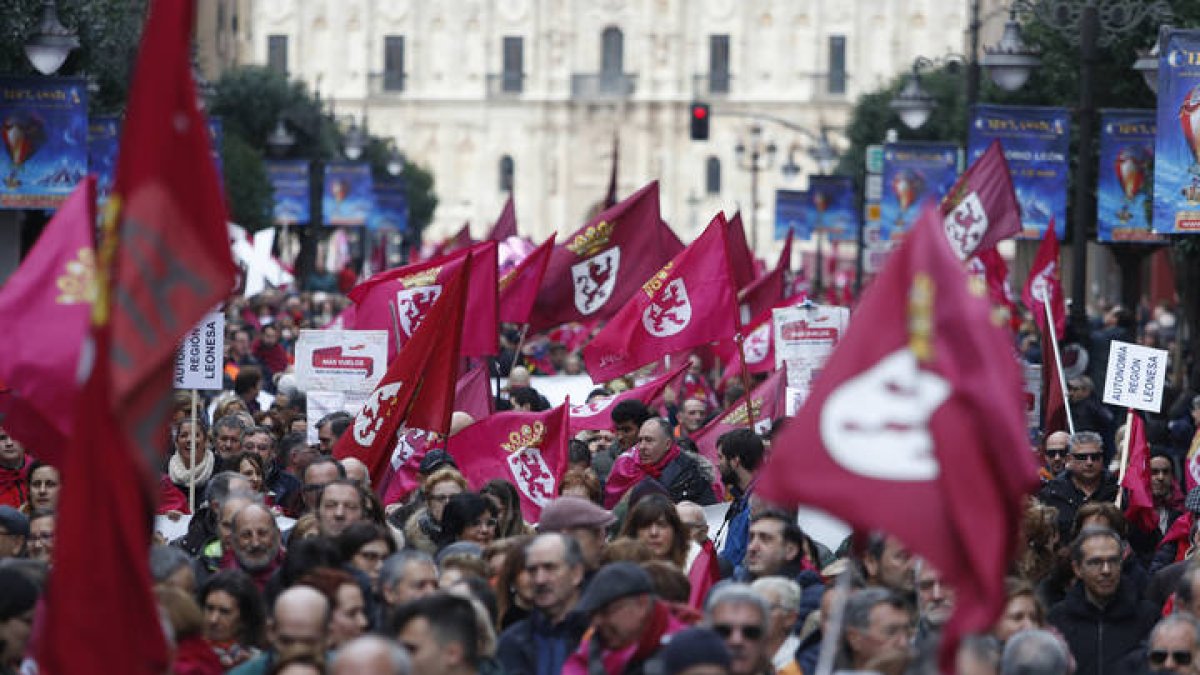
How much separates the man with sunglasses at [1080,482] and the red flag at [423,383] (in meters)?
2.74

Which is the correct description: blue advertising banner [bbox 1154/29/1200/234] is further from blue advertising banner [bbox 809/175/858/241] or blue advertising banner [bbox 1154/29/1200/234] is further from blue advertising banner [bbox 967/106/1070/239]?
blue advertising banner [bbox 809/175/858/241]

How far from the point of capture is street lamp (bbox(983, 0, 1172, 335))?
21250mm

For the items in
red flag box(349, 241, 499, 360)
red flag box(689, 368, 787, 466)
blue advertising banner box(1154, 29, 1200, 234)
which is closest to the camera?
red flag box(349, 241, 499, 360)

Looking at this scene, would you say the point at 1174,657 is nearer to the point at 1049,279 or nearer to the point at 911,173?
the point at 1049,279

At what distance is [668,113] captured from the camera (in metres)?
103

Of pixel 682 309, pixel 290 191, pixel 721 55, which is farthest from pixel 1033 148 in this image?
pixel 721 55

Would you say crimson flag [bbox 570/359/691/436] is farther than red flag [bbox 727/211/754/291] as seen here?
No

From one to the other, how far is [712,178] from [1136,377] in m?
88.3

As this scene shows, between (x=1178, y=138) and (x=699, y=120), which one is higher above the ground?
(x=1178, y=138)

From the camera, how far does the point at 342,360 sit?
14836 mm

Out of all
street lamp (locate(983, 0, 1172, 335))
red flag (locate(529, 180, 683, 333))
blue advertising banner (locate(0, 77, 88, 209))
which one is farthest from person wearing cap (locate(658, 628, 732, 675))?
blue advertising banner (locate(0, 77, 88, 209))

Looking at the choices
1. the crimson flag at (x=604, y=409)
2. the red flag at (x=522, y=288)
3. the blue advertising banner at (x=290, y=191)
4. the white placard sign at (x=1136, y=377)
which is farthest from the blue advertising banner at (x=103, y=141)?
the blue advertising banner at (x=290, y=191)

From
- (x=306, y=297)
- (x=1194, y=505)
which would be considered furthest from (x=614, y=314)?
(x=306, y=297)

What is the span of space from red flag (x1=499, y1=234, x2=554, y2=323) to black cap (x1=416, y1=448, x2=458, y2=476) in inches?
129
